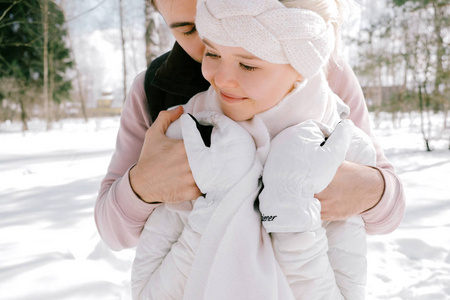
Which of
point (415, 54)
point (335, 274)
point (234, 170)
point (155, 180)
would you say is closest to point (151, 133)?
point (155, 180)

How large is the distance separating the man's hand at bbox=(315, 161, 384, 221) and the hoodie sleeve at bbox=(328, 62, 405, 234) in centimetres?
3

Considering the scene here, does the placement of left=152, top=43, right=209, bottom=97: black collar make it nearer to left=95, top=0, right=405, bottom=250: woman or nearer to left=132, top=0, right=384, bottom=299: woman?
left=95, top=0, right=405, bottom=250: woman

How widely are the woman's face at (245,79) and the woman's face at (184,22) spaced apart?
28 centimetres

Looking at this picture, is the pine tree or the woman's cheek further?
the pine tree

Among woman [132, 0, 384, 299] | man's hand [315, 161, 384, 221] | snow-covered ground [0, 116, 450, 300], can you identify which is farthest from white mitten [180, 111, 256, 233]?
snow-covered ground [0, 116, 450, 300]

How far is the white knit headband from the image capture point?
0.89 meters

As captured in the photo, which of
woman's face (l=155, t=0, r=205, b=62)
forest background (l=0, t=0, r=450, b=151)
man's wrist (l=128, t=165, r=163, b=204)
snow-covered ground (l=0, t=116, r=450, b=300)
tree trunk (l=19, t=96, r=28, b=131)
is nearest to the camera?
man's wrist (l=128, t=165, r=163, b=204)

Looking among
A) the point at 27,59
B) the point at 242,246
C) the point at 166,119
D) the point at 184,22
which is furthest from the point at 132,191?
the point at 27,59

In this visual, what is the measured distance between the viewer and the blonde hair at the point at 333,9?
930 mm

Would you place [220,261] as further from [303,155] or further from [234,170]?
[303,155]

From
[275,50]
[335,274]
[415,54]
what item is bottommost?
[415,54]

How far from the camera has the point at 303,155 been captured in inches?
34.6

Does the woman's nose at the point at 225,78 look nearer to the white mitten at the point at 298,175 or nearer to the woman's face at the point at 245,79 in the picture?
the woman's face at the point at 245,79

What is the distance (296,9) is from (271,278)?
26.3 inches
